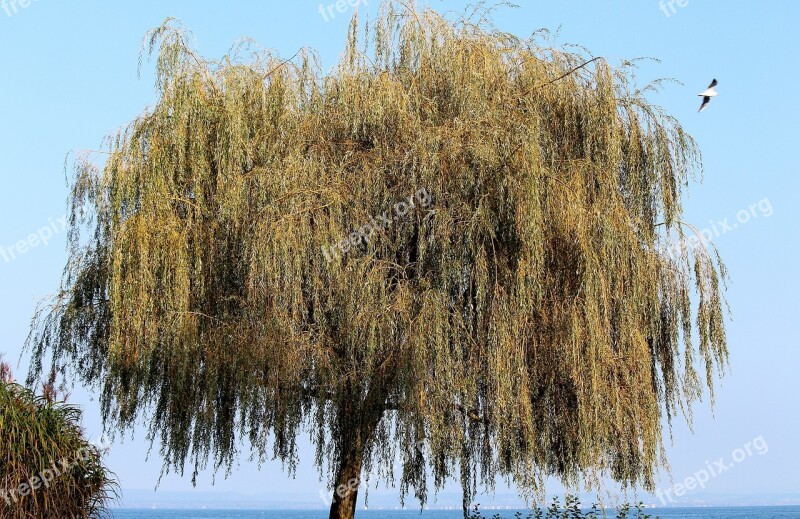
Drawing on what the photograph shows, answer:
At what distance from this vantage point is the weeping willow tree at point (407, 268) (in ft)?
31.7

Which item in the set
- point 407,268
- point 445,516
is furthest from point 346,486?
point 445,516

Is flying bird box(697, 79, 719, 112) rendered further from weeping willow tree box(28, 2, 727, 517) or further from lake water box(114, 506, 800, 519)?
lake water box(114, 506, 800, 519)

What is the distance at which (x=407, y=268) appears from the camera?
1026 cm

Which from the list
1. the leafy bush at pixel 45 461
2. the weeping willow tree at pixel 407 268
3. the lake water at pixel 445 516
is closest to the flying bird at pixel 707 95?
the weeping willow tree at pixel 407 268

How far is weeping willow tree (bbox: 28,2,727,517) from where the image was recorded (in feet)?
31.7

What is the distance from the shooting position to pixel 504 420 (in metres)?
9.63

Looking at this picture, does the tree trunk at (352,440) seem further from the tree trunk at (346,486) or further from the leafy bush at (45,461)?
the leafy bush at (45,461)

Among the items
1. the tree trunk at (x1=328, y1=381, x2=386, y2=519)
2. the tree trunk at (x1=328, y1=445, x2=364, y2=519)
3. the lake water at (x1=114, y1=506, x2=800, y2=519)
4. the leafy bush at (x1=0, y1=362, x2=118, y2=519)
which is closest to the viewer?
the leafy bush at (x1=0, y1=362, x2=118, y2=519)

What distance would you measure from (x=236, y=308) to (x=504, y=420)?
343 centimetres

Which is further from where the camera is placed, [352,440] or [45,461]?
[352,440]

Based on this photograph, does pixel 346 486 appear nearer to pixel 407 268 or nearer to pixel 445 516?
pixel 407 268

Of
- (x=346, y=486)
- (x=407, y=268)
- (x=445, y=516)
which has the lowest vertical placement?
(x=445, y=516)

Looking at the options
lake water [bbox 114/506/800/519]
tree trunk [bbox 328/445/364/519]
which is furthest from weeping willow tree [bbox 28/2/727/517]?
lake water [bbox 114/506/800/519]

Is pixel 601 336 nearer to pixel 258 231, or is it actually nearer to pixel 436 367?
pixel 436 367
